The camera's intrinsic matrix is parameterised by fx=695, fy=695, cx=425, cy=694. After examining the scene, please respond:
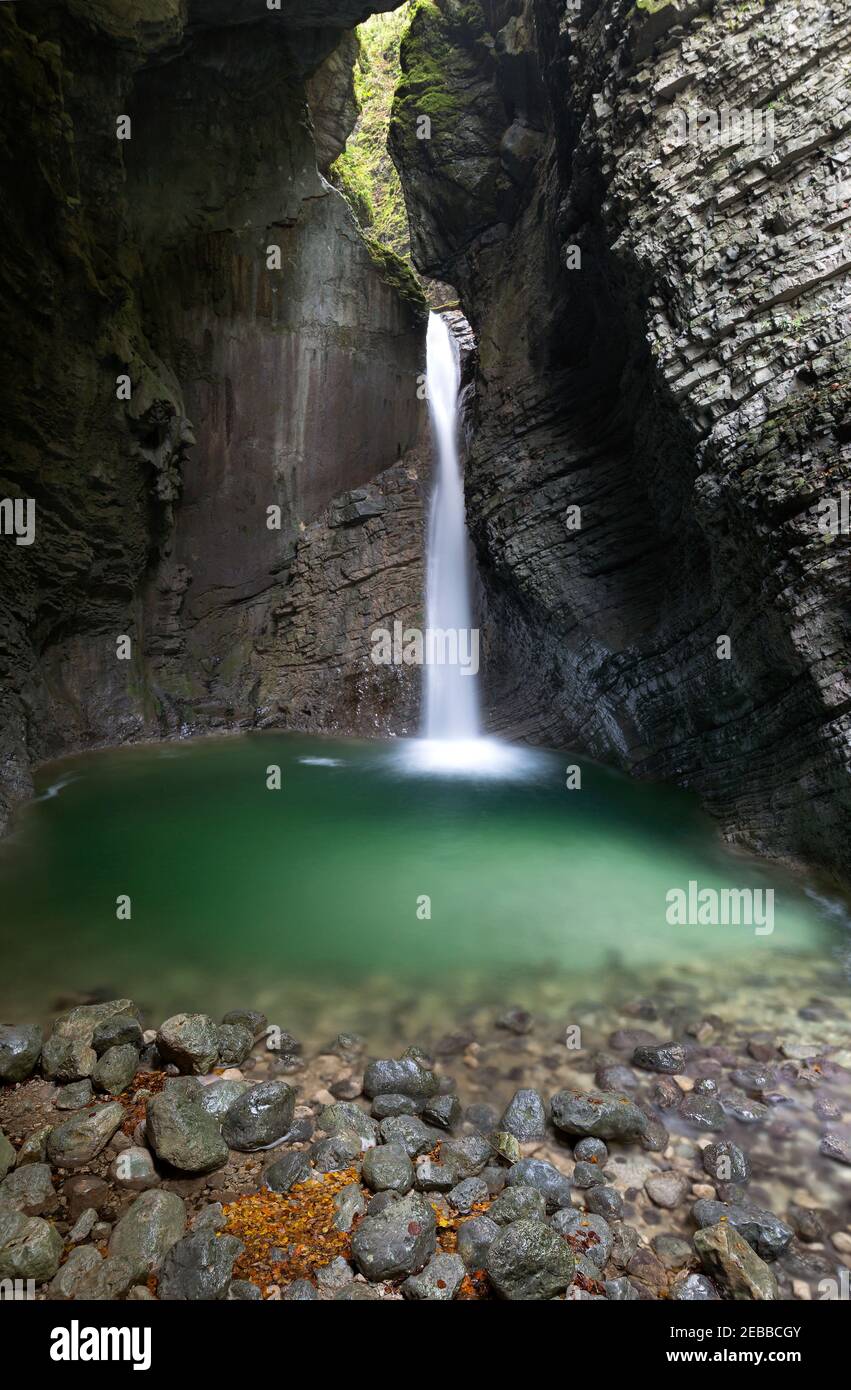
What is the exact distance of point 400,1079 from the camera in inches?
155

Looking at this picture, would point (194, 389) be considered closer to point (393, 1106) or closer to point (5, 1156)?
point (5, 1156)

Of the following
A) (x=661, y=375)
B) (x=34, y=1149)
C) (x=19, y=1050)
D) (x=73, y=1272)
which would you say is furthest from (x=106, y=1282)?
(x=661, y=375)

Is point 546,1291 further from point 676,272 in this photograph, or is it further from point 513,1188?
point 676,272

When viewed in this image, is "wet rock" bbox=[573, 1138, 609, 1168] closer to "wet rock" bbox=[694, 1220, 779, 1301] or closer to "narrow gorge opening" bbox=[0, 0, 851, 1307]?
"narrow gorge opening" bbox=[0, 0, 851, 1307]

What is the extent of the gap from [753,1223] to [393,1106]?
69.7 inches

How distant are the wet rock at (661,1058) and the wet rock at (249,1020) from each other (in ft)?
7.87

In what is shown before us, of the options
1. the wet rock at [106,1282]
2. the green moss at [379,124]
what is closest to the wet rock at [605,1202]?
the wet rock at [106,1282]

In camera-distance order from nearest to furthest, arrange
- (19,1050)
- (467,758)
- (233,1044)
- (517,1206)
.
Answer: (517,1206) → (19,1050) → (233,1044) → (467,758)

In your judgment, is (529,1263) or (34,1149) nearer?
(529,1263)

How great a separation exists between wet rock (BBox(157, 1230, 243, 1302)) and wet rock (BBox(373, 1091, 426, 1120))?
1092mm

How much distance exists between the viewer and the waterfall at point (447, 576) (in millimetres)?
16109

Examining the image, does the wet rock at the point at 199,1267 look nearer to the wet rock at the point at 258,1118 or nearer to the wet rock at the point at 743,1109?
the wet rock at the point at 258,1118

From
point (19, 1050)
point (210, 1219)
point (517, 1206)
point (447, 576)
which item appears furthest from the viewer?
point (447, 576)
